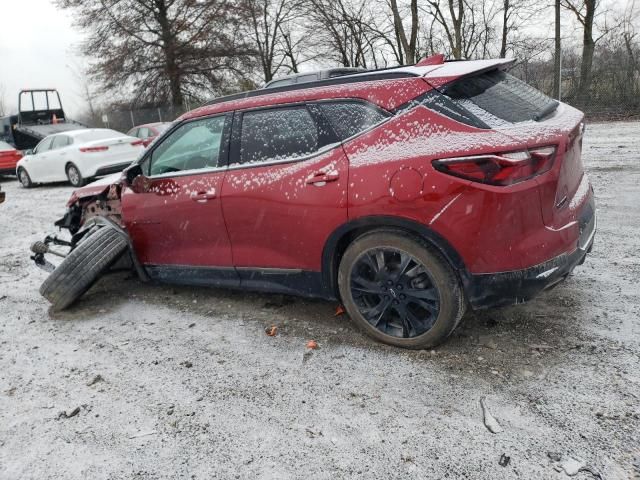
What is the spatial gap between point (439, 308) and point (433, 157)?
0.89 meters

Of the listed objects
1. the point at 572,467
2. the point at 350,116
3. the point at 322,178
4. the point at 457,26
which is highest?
the point at 457,26

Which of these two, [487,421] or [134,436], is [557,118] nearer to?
[487,421]

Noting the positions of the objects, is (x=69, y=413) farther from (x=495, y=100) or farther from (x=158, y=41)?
(x=158, y=41)

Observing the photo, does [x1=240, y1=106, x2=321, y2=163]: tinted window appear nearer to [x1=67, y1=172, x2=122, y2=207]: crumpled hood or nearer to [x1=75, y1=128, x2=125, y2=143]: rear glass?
[x1=67, y1=172, x2=122, y2=207]: crumpled hood

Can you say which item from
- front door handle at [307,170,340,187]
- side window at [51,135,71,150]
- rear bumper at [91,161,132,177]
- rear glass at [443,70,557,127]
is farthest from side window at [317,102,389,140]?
side window at [51,135,71,150]

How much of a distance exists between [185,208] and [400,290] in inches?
73.8

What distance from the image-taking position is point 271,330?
11.8ft

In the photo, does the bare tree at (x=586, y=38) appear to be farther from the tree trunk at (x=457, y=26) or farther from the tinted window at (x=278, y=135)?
the tinted window at (x=278, y=135)

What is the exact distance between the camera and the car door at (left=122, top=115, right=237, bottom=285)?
3729 millimetres

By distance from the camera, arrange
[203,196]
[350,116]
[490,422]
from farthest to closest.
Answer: [203,196]
[350,116]
[490,422]

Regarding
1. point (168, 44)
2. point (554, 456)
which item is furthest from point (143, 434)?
point (168, 44)

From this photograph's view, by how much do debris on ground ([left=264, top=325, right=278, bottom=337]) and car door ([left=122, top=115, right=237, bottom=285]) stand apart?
49 centimetres

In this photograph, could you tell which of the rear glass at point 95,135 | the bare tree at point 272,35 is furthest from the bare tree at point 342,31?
the rear glass at point 95,135

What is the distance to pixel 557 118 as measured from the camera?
9.76ft
